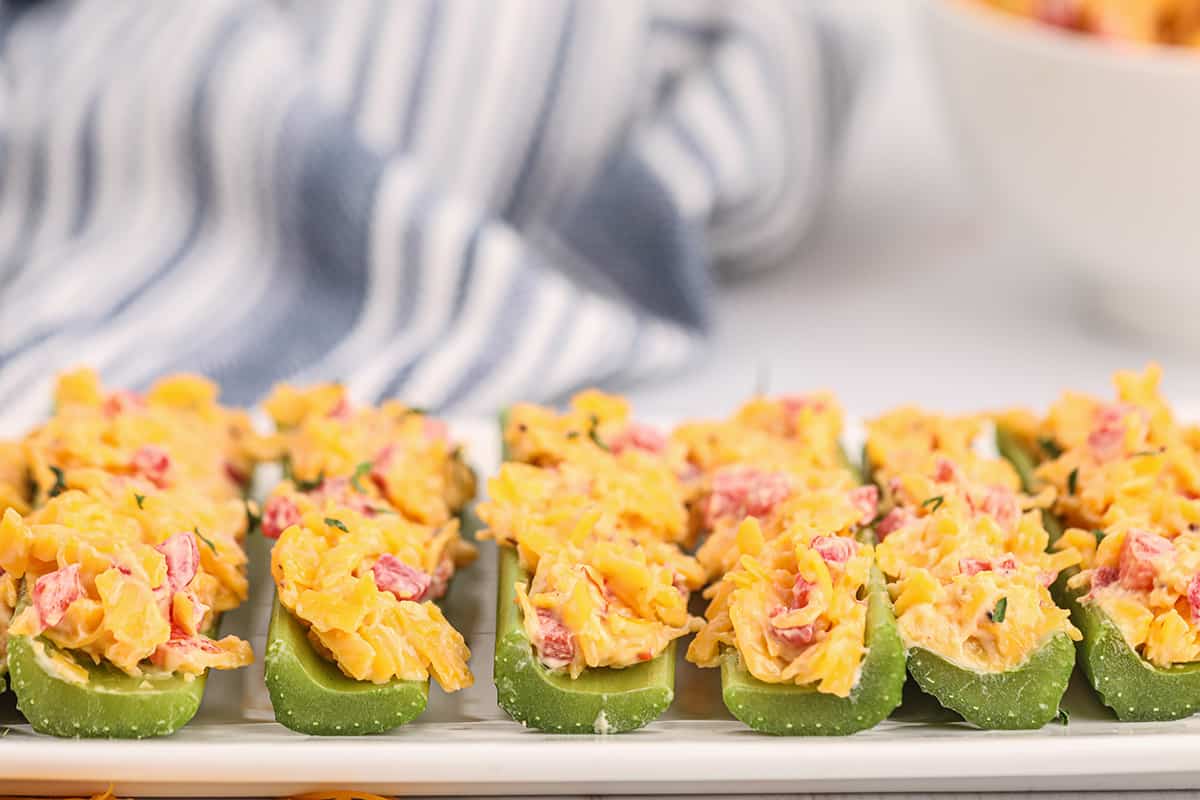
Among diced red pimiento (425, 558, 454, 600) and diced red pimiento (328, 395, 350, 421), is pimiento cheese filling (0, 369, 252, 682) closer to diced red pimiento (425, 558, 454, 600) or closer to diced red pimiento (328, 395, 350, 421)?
diced red pimiento (328, 395, 350, 421)

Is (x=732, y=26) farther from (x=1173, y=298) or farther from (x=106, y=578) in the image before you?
(x=106, y=578)

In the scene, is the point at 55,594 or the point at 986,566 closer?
the point at 55,594

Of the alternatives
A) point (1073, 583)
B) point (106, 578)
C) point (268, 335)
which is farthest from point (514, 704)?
point (268, 335)

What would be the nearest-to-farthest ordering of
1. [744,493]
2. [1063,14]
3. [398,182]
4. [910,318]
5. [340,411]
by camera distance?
[744,493], [340,411], [1063,14], [398,182], [910,318]

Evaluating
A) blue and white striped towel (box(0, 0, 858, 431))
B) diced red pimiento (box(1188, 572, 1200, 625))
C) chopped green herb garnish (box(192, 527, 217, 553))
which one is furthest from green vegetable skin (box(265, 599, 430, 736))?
blue and white striped towel (box(0, 0, 858, 431))

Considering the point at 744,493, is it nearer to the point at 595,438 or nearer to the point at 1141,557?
the point at 595,438

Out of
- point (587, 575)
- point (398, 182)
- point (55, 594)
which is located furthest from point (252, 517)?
point (398, 182)

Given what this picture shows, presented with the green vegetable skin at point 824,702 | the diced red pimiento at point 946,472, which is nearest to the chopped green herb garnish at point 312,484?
the green vegetable skin at point 824,702
